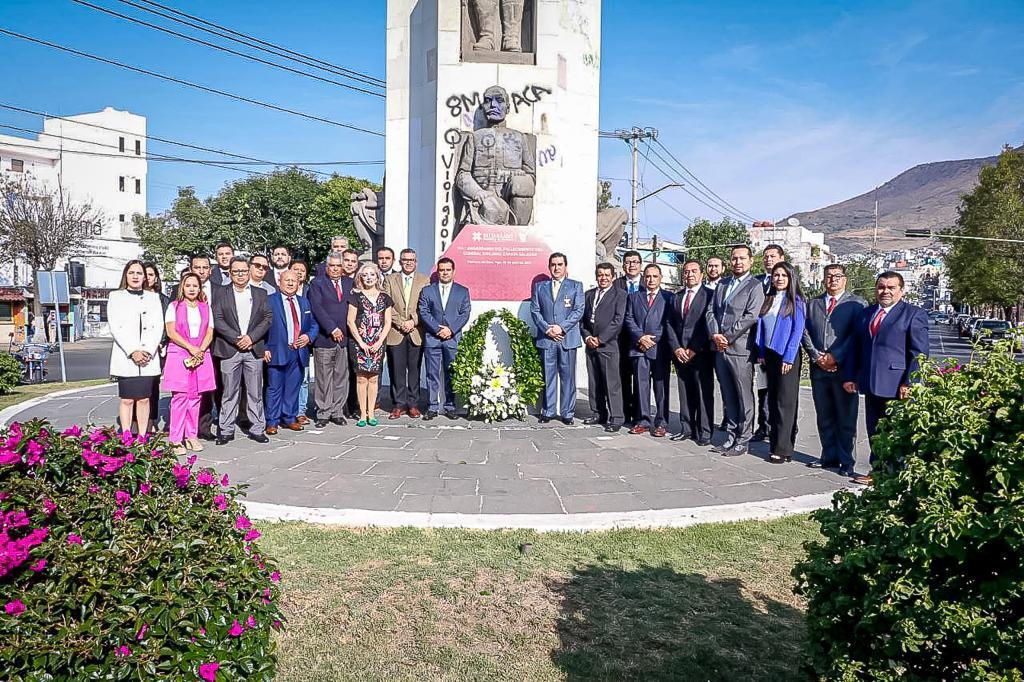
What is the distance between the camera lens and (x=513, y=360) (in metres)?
9.20

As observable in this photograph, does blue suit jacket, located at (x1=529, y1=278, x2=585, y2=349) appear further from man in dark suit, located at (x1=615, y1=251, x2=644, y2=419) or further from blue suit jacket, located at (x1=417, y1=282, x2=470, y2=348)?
blue suit jacket, located at (x1=417, y1=282, x2=470, y2=348)

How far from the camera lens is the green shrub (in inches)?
495

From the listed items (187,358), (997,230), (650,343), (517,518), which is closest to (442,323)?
(650,343)

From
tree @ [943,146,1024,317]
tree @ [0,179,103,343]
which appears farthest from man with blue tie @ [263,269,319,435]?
tree @ [943,146,1024,317]

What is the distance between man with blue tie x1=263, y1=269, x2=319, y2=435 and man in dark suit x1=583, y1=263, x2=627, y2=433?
343cm

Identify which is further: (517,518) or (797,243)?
(797,243)

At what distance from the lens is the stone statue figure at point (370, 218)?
1169 cm

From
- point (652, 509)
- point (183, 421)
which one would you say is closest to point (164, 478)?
point (652, 509)

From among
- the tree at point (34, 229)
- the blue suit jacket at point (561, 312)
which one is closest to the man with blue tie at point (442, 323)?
the blue suit jacket at point (561, 312)

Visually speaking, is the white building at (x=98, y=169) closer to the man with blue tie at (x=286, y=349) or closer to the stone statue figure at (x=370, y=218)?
the stone statue figure at (x=370, y=218)

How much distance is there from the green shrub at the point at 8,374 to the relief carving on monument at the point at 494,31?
383 inches

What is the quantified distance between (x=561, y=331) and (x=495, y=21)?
15.3 ft

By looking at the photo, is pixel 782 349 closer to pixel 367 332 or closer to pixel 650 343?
pixel 650 343

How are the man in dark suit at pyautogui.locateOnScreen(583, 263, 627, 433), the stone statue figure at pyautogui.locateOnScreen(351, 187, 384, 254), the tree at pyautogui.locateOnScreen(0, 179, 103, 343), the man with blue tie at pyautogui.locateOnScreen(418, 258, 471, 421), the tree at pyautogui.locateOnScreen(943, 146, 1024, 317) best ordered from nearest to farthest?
1. the man in dark suit at pyautogui.locateOnScreen(583, 263, 627, 433)
2. the man with blue tie at pyautogui.locateOnScreen(418, 258, 471, 421)
3. the stone statue figure at pyautogui.locateOnScreen(351, 187, 384, 254)
4. the tree at pyautogui.locateOnScreen(943, 146, 1024, 317)
5. the tree at pyautogui.locateOnScreen(0, 179, 103, 343)
